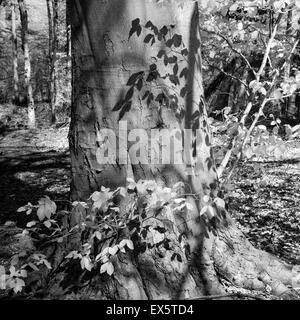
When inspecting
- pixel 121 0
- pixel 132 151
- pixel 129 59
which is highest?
pixel 121 0

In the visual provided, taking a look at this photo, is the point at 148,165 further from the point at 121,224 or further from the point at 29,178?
the point at 29,178

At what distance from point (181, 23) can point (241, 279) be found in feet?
5.95

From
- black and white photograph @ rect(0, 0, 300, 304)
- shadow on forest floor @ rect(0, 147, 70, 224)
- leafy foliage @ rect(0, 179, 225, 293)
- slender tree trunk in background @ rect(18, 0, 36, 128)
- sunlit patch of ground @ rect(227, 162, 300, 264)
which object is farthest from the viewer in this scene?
slender tree trunk in background @ rect(18, 0, 36, 128)

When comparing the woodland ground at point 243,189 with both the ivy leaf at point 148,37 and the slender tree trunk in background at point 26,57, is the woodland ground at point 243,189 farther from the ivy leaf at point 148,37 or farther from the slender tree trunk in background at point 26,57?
the slender tree trunk in background at point 26,57

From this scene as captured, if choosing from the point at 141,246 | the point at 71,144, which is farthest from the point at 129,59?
the point at 141,246

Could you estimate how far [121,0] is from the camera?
7.97 ft

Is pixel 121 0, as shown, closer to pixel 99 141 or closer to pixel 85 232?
pixel 99 141

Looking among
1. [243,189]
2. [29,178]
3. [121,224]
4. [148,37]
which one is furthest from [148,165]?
[29,178]

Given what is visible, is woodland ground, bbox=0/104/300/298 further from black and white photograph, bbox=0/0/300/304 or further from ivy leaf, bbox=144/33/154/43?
ivy leaf, bbox=144/33/154/43

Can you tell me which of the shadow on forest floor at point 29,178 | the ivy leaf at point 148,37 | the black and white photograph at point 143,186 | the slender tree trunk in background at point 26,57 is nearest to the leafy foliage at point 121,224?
the black and white photograph at point 143,186

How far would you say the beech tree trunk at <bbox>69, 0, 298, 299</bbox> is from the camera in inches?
97.7

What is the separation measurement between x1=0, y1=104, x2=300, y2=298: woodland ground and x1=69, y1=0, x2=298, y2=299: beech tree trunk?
1.26ft

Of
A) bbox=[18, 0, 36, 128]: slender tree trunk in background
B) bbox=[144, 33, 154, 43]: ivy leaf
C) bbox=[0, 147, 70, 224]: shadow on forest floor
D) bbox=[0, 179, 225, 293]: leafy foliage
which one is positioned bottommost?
bbox=[0, 147, 70, 224]: shadow on forest floor

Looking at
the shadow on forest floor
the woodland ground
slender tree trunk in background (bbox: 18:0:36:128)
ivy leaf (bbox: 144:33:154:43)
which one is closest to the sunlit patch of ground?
the woodland ground
